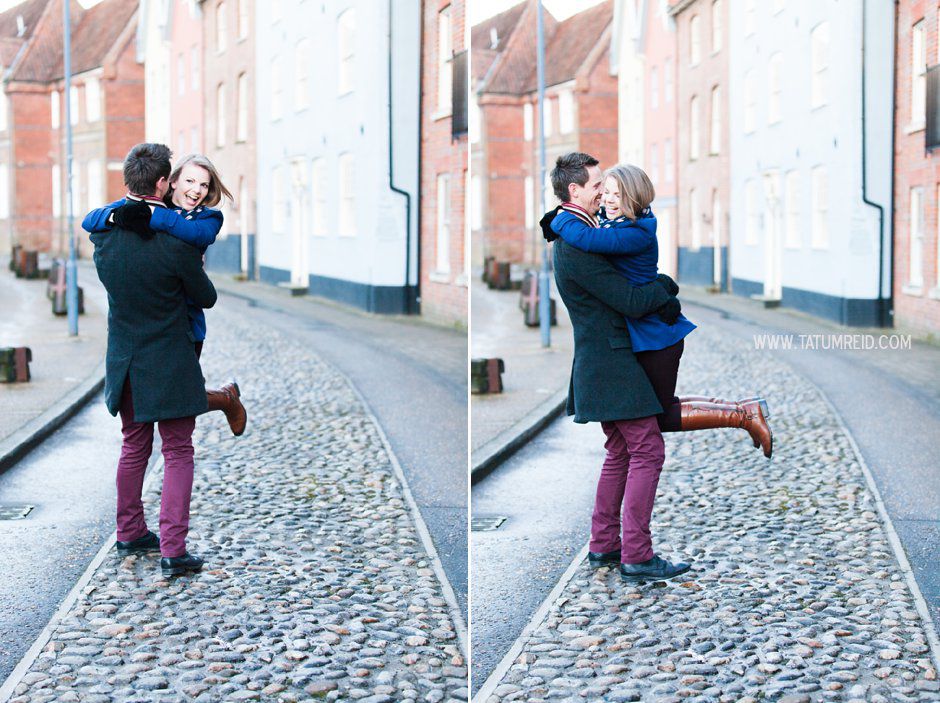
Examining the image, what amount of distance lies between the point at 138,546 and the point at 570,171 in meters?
2.22

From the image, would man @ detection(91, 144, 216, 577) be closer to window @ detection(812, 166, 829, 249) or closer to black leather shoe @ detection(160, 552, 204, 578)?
black leather shoe @ detection(160, 552, 204, 578)

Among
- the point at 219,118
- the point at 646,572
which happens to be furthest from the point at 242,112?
the point at 646,572

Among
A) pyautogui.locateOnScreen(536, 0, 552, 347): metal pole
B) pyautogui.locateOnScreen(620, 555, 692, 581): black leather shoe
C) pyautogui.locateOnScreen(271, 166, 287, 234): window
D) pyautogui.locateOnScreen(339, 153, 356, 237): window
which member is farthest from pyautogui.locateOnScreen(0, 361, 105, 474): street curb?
pyautogui.locateOnScreen(620, 555, 692, 581): black leather shoe

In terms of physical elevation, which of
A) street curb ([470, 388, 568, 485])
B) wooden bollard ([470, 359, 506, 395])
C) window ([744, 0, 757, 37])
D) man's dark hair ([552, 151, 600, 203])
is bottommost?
street curb ([470, 388, 568, 485])

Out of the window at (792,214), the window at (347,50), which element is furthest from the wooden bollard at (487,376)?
the window at (792,214)

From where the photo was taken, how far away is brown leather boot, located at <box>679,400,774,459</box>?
4.56 metres

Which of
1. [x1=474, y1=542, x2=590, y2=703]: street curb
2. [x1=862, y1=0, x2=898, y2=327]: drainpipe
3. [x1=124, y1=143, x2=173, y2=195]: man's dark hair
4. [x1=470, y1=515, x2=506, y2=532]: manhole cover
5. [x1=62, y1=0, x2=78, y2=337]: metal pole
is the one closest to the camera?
[x1=474, y1=542, x2=590, y2=703]: street curb

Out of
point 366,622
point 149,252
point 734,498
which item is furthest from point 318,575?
point 734,498

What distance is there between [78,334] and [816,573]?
12.9 ft

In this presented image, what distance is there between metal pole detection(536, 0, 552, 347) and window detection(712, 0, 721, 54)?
184cm

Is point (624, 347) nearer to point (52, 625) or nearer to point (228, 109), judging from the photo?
point (228, 109)

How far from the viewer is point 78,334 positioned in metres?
6.67

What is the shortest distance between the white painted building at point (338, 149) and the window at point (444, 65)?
218 millimetres

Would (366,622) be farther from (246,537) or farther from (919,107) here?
(919,107)
